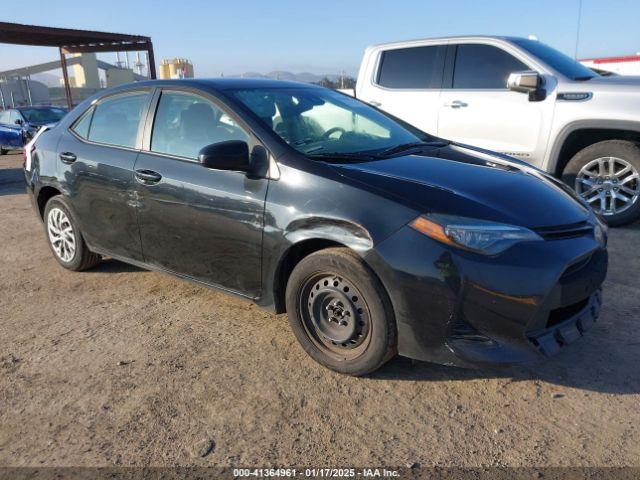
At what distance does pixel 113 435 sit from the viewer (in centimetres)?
252

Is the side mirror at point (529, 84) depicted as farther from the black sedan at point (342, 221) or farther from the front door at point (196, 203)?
the front door at point (196, 203)

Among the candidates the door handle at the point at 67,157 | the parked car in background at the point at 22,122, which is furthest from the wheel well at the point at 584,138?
the parked car in background at the point at 22,122

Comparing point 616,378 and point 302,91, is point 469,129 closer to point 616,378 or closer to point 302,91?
point 302,91

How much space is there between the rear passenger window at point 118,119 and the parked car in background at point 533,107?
12.0 ft

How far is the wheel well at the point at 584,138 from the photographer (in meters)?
5.49

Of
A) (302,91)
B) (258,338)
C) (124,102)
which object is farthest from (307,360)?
(124,102)

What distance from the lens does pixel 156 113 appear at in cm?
384

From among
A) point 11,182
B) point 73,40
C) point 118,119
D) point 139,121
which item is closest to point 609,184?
point 139,121

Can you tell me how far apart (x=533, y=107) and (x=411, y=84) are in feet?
5.30

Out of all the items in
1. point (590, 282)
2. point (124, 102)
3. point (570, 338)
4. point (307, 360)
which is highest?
point (124, 102)

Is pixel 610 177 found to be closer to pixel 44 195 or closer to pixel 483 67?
pixel 483 67

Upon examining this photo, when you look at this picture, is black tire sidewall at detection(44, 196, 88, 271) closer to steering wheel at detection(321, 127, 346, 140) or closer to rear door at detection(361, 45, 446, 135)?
steering wheel at detection(321, 127, 346, 140)

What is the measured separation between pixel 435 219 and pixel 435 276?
0.28 m

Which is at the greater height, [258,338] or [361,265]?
[361,265]
